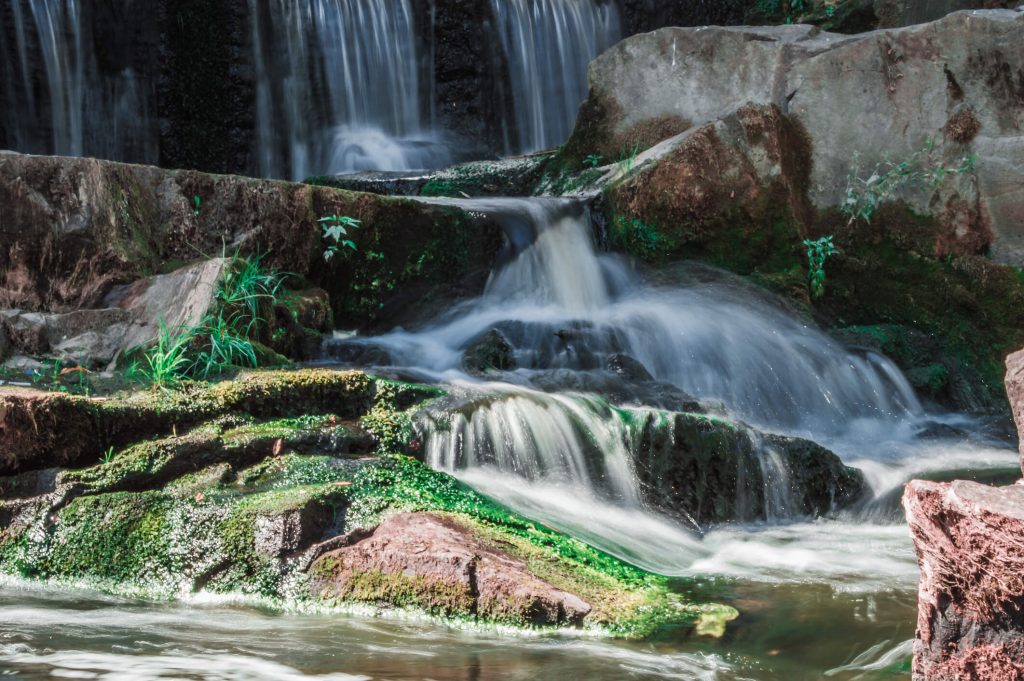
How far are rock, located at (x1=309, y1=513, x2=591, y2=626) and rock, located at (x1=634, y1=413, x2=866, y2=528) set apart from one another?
176cm

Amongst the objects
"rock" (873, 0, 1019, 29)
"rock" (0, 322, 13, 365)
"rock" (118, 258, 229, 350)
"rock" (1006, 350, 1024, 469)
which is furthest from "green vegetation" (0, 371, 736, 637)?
"rock" (873, 0, 1019, 29)

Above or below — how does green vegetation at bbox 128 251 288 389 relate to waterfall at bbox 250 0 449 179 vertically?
below

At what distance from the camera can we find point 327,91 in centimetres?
1190

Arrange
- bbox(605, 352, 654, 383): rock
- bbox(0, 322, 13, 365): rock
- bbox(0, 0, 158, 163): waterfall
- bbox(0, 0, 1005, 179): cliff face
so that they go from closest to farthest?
bbox(0, 322, 13, 365): rock → bbox(605, 352, 654, 383): rock → bbox(0, 0, 158, 163): waterfall → bbox(0, 0, 1005, 179): cliff face

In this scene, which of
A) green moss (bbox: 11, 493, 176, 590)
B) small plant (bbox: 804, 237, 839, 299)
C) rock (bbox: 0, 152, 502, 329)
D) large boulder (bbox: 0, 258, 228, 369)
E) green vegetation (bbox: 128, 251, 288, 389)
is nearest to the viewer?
green moss (bbox: 11, 493, 176, 590)

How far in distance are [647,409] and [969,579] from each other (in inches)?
126

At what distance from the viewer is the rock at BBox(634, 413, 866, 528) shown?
491 centimetres

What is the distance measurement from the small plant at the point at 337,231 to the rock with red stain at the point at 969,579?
195 inches

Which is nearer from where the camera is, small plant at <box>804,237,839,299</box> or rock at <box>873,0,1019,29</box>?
small plant at <box>804,237,839,299</box>

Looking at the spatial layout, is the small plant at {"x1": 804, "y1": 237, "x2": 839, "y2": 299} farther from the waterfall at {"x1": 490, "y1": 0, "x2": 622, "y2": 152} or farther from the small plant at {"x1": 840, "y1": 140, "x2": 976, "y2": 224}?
the waterfall at {"x1": 490, "y1": 0, "x2": 622, "y2": 152}

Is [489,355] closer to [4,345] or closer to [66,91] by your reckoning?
[4,345]

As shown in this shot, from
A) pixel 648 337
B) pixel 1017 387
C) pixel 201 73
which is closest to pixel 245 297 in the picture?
pixel 648 337

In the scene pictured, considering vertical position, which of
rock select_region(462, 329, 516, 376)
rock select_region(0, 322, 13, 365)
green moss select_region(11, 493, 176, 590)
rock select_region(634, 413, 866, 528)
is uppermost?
rock select_region(0, 322, 13, 365)

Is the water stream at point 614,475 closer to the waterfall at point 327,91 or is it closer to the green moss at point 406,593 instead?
the green moss at point 406,593
